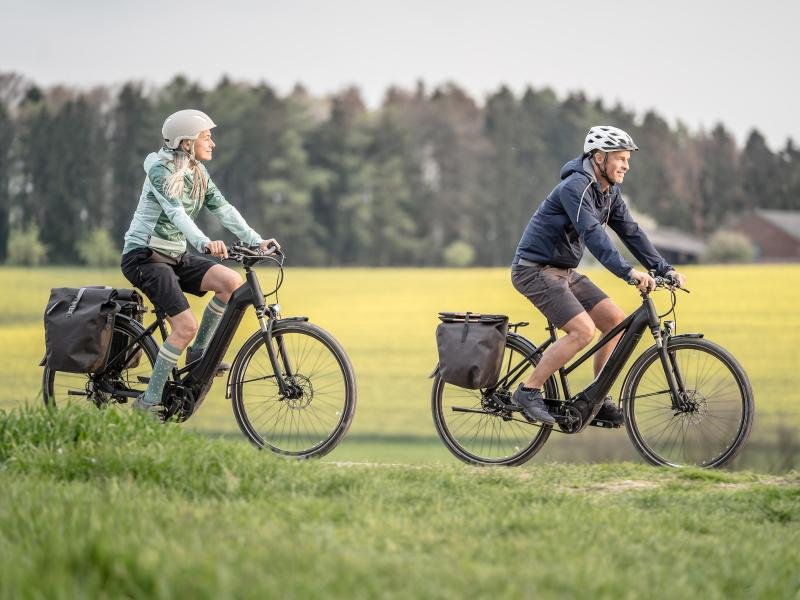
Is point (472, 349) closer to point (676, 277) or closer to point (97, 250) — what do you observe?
point (676, 277)

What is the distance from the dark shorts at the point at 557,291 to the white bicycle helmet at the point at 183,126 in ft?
6.77

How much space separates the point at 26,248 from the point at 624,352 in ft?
75.7

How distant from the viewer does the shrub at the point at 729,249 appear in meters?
34.4

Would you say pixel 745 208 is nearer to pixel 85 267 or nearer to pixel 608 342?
pixel 85 267

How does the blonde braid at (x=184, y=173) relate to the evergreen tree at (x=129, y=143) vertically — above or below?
below

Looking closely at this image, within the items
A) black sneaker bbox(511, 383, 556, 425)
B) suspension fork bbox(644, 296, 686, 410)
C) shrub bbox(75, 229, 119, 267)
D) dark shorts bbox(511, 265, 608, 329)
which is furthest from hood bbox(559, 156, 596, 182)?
shrub bbox(75, 229, 119, 267)

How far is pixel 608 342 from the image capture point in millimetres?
7137

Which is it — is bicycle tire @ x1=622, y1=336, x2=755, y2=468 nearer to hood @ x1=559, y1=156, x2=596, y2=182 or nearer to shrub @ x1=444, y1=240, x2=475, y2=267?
hood @ x1=559, y1=156, x2=596, y2=182

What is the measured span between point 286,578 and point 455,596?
57 cm

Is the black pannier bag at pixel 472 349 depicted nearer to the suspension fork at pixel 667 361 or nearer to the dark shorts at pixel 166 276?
the suspension fork at pixel 667 361

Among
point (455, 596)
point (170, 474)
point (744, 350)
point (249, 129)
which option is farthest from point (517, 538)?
point (249, 129)

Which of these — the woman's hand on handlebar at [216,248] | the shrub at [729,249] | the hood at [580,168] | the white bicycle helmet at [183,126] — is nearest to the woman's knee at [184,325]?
the woman's hand on handlebar at [216,248]

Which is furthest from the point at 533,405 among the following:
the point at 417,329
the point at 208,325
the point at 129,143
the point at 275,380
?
the point at 129,143

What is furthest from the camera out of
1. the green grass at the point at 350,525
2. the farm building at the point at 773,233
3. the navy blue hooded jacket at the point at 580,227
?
the farm building at the point at 773,233
